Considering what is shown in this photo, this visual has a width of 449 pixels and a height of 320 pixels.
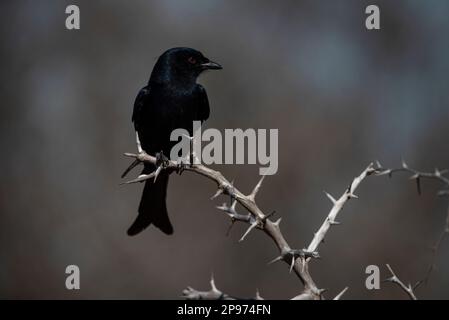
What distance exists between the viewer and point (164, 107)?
220 inches

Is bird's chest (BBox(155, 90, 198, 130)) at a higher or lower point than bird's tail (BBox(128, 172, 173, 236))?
higher

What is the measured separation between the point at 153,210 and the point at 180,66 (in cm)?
A: 121

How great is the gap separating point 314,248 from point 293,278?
4.40 m

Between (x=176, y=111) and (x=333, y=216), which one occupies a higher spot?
(x=176, y=111)

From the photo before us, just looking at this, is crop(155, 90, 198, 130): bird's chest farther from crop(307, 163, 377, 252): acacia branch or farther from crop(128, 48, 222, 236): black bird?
crop(307, 163, 377, 252): acacia branch

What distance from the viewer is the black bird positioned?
5496 mm

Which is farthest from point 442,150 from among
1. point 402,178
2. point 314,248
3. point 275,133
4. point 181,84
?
point 314,248

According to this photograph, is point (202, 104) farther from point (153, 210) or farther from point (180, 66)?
point (153, 210)

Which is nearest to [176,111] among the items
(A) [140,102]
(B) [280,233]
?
(A) [140,102]

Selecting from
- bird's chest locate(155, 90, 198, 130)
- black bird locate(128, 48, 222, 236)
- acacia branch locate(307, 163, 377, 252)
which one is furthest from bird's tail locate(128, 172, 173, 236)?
acacia branch locate(307, 163, 377, 252)

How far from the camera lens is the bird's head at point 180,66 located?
227 inches

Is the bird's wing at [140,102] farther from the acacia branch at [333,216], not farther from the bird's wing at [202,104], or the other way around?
the acacia branch at [333,216]

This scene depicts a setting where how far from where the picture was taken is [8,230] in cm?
831

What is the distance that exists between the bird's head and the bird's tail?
81 cm
